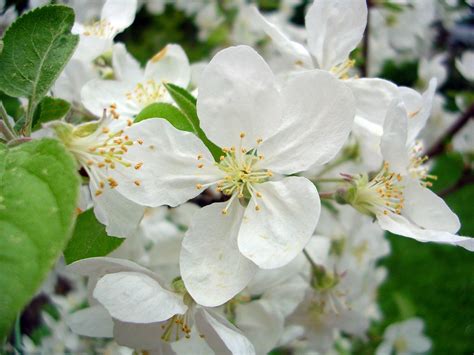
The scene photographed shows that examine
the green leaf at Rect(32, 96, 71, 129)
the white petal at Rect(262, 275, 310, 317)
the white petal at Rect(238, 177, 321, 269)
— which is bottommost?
the white petal at Rect(262, 275, 310, 317)

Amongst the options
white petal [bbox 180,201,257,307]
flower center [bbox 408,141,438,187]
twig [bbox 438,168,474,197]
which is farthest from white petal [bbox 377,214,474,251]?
twig [bbox 438,168,474,197]

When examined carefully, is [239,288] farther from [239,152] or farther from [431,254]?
[431,254]

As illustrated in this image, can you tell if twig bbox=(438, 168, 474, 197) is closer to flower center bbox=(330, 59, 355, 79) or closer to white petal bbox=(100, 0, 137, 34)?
flower center bbox=(330, 59, 355, 79)

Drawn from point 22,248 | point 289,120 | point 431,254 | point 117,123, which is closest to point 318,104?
point 289,120

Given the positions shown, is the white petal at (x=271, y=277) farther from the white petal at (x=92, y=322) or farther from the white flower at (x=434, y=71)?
the white flower at (x=434, y=71)

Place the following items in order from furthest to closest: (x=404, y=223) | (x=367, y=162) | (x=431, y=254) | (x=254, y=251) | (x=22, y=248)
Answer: (x=431, y=254)
(x=367, y=162)
(x=404, y=223)
(x=254, y=251)
(x=22, y=248)

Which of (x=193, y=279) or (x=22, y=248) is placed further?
(x=193, y=279)
